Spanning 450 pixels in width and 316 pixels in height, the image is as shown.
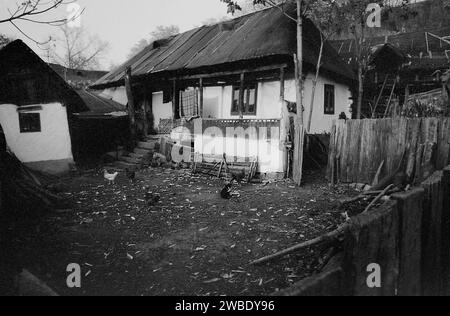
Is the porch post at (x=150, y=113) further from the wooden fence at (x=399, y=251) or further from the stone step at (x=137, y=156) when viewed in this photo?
the wooden fence at (x=399, y=251)

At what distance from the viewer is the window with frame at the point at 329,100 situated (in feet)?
48.2

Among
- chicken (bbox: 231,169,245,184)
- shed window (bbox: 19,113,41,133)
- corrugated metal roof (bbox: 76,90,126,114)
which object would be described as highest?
corrugated metal roof (bbox: 76,90,126,114)

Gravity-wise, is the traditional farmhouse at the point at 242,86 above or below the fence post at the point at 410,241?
above

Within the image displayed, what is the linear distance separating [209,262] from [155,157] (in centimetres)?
1003

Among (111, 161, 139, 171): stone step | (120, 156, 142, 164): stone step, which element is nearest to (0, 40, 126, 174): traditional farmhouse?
(111, 161, 139, 171): stone step

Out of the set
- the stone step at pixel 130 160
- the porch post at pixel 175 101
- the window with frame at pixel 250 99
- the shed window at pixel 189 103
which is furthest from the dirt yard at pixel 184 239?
the porch post at pixel 175 101

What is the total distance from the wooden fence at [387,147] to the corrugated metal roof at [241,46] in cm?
523

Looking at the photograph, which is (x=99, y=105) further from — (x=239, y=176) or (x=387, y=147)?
(x=387, y=147)

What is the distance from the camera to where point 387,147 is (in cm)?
736

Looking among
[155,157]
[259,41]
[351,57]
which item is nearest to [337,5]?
[259,41]

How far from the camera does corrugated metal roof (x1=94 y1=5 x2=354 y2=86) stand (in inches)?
513

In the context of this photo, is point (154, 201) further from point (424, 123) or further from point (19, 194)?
point (424, 123)

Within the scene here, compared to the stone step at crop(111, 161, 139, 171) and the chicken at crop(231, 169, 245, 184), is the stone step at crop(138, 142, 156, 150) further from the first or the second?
the chicken at crop(231, 169, 245, 184)

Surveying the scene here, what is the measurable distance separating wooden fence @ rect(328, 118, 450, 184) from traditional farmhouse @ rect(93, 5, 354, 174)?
65.5 inches
